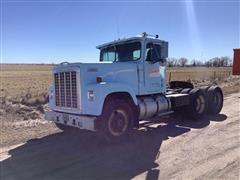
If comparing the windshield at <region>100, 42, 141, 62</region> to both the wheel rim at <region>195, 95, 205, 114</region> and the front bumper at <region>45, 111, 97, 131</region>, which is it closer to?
the front bumper at <region>45, 111, 97, 131</region>

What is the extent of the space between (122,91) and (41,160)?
108 inches

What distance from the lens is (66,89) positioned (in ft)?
26.8

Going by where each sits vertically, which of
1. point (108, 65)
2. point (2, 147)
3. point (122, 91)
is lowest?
point (2, 147)

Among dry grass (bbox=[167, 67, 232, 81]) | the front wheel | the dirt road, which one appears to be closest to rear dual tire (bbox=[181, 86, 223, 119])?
the dirt road

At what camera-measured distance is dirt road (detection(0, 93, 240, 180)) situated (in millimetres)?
5660

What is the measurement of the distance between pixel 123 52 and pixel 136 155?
12.5 ft

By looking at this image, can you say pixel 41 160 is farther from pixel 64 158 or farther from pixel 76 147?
pixel 76 147

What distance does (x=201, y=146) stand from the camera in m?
7.26

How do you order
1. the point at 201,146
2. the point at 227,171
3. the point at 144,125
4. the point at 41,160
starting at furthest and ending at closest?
the point at 144,125, the point at 201,146, the point at 41,160, the point at 227,171

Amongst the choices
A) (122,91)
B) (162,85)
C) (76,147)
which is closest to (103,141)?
(76,147)

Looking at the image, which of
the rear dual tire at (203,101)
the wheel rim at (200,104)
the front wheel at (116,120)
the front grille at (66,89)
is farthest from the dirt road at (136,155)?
the wheel rim at (200,104)

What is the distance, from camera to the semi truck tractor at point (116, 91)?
7.65m

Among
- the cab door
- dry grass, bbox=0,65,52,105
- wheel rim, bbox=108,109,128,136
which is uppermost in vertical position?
the cab door

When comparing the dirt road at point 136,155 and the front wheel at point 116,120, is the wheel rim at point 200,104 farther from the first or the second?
the front wheel at point 116,120
